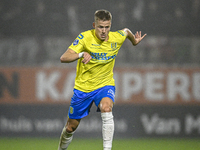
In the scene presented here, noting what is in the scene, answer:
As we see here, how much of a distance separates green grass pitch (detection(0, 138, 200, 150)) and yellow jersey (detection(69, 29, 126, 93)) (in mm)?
1845

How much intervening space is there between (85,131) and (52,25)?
227cm

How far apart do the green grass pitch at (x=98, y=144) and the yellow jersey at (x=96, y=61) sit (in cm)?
185

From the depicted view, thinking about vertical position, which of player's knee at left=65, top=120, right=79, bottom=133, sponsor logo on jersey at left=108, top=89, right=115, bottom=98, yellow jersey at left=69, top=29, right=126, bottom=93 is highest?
yellow jersey at left=69, top=29, right=126, bottom=93

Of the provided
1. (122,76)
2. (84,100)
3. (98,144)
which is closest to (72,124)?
(84,100)

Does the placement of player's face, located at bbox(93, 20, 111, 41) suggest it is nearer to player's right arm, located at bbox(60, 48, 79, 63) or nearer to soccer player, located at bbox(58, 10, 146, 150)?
soccer player, located at bbox(58, 10, 146, 150)

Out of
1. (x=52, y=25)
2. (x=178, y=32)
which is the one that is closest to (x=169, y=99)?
(x=178, y=32)

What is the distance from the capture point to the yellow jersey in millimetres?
4637

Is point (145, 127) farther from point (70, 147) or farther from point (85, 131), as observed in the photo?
point (70, 147)

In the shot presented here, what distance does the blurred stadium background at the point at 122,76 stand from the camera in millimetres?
7242

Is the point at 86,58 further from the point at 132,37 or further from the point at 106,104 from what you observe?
the point at 132,37

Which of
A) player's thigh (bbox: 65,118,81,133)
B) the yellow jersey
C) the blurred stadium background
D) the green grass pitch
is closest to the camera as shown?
the yellow jersey

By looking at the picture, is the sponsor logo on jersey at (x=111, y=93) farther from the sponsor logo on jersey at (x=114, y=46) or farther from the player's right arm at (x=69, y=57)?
the player's right arm at (x=69, y=57)

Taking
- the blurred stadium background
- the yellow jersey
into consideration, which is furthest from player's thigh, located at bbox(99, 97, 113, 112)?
the blurred stadium background

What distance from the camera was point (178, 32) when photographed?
7328 mm
